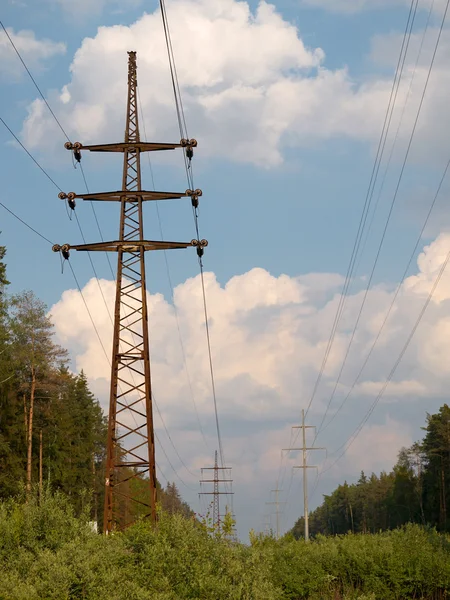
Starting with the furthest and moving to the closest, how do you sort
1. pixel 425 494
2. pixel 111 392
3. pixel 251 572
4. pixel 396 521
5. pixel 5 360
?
pixel 396 521 → pixel 425 494 → pixel 5 360 → pixel 111 392 → pixel 251 572

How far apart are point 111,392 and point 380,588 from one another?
15.2 metres

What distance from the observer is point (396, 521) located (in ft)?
441

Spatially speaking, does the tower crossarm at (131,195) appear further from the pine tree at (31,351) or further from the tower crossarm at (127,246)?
the pine tree at (31,351)

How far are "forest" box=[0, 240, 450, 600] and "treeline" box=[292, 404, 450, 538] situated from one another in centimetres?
2996

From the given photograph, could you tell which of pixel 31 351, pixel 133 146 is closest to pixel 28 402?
pixel 31 351

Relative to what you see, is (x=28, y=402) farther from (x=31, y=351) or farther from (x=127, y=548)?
(x=127, y=548)

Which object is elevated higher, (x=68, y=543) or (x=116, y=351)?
(x=116, y=351)

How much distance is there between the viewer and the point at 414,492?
122 metres

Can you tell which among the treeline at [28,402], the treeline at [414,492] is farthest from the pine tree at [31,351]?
the treeline at [414,492]

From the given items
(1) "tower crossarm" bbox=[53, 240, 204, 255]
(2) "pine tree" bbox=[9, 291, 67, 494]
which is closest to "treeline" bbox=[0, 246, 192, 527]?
(2) "pine tree" bbox=[9, 291, 67, 494]

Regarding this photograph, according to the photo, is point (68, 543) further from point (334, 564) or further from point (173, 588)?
point (334, 564)

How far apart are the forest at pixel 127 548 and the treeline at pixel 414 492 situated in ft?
98.3

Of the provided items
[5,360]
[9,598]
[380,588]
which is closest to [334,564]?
[380,588]

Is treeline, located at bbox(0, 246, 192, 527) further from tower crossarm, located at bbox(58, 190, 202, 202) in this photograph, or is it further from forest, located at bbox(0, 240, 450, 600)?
tower crossarm, located at bbox(58, 190, 202, 202)
